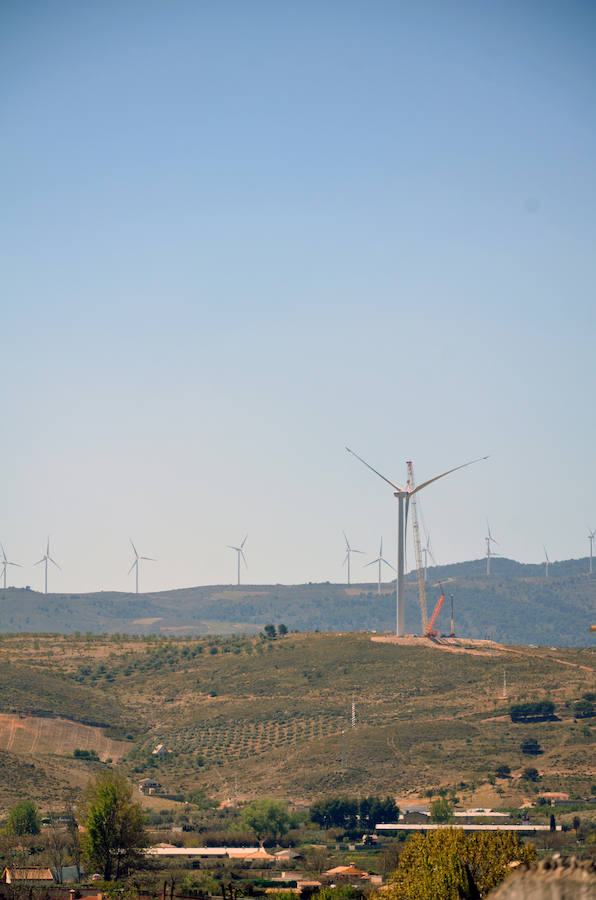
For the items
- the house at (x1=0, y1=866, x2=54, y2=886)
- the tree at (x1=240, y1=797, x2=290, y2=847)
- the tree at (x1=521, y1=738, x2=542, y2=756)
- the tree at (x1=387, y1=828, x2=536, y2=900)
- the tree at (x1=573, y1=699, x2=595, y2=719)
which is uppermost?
the tree at (x1=573, y1=699, x2=595, y2=719)

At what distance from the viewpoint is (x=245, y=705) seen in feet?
518

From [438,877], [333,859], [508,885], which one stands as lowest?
[333,859]

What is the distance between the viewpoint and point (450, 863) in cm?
4653

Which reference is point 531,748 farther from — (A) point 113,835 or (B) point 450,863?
(B) point 450,863

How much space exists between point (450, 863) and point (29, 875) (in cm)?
4023

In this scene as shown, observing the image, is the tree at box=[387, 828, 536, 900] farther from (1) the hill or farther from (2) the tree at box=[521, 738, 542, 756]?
(2) the tree at box=[521, 738, 542, 756]

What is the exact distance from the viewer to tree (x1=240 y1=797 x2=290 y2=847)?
105m

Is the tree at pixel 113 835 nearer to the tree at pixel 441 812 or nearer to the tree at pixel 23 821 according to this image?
the tree at pixel 23 821

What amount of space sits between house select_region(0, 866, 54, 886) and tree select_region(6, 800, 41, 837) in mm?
19741

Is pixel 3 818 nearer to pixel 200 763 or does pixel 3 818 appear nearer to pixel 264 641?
pixel 200 763

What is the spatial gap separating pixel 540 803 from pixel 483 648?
63.2 meters

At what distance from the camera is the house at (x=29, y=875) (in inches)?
2970

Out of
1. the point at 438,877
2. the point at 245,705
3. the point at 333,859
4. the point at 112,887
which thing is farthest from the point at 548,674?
the point at 438,877

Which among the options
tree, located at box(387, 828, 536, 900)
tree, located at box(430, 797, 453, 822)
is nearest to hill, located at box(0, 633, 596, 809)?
tree, located at box(430, 797, 453, 822)
